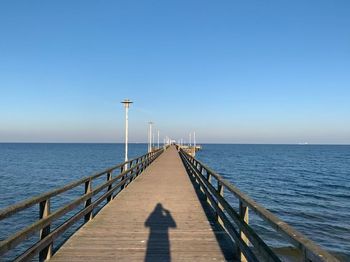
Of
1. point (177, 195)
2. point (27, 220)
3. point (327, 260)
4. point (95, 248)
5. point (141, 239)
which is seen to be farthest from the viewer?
point (27, 220)

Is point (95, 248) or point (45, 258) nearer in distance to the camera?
point (45, 258)

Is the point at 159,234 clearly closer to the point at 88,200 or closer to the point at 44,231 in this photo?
the point at 88,200

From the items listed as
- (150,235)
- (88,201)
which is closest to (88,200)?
(88,201)

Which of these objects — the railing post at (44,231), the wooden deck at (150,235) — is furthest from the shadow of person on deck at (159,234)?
the railing post at (44,231)

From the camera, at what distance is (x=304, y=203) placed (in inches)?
969

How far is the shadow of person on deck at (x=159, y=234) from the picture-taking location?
234 inches

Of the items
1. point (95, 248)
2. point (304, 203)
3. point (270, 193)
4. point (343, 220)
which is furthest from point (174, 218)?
point (270, 193)

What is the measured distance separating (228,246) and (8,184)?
3392cm

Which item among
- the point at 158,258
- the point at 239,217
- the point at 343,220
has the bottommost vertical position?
the point at 343,220

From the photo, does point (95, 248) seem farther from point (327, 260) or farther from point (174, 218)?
point (327, 260)

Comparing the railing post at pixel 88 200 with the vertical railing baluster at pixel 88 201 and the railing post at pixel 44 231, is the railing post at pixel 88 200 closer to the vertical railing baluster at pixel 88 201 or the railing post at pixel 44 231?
the vertical railing baluster at pixel 88 201

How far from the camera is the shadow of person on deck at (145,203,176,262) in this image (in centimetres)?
594

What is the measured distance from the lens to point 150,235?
23.8ft

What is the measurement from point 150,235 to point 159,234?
20 cm
